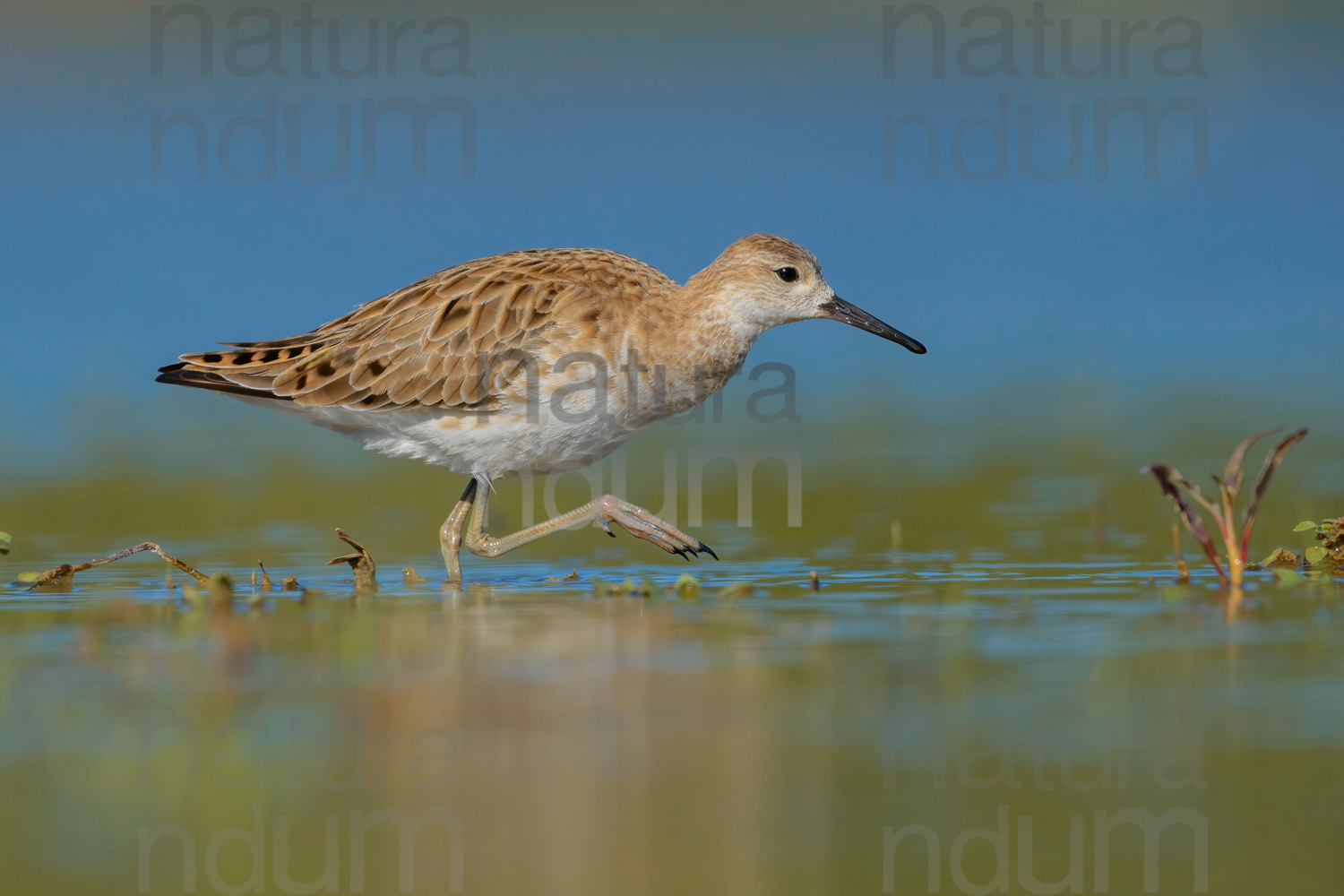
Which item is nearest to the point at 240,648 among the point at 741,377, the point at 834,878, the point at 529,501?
the point at 834,878

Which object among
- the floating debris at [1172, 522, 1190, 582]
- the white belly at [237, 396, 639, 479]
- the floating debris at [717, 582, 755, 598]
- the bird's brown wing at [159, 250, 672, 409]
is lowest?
the floating debris at [717, 582, 755, 598]

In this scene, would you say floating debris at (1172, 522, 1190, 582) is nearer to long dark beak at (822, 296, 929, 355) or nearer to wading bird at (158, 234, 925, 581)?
long dark beak at (822, 296, 929, 355)

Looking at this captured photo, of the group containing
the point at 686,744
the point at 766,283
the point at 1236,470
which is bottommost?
the point at 686,744

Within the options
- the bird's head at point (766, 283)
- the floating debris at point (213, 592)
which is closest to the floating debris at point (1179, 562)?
the bird's head at point (766, 283)

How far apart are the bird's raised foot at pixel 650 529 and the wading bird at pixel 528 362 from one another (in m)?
0.01

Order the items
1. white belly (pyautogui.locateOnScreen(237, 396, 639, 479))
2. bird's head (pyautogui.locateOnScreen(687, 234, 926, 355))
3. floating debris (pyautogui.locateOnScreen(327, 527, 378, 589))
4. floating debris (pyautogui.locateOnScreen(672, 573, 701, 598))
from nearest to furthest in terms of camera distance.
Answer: floating debris (pyautogui.locateOnScreen(672, 573, 701, 598)) → floating debris (pyautogui.locateOnScreen(327, 527, 378, 589)) → white belly (pyautogui.locateOnScreen(237, 396, 639, 479)) → bird's head (pyautogui.locateOnScreen(687, 234, 926, 355))

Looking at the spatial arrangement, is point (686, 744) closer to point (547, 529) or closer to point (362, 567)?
point (362, 567)

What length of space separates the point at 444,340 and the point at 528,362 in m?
0.69

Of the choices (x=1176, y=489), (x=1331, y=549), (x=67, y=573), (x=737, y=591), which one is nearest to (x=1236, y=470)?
(x=1176, y=489)

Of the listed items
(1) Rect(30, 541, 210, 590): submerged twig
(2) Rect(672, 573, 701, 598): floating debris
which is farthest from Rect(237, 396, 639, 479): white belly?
(1) Rect(30, 541, 210, 590): submerged twig

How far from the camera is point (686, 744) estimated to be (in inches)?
243

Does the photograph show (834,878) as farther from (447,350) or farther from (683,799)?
(447,350)

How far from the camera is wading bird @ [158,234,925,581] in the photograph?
Result: 1074 centimetres

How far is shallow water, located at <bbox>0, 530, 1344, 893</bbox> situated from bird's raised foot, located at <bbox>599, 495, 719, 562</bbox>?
1.20 meters
